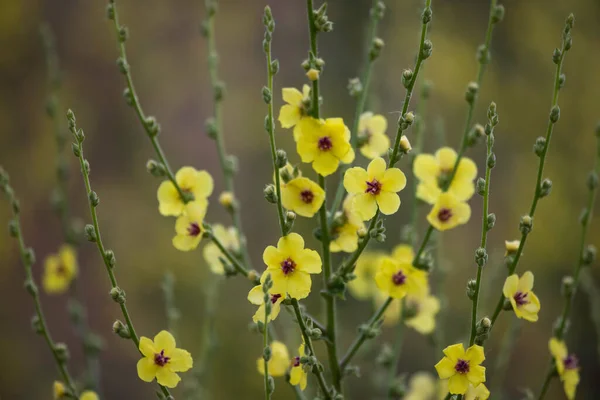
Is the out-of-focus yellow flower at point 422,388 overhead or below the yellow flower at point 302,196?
below

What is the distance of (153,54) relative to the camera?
9.87ft

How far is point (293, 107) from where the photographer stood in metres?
0.75

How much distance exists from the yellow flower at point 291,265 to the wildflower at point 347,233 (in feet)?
0.30

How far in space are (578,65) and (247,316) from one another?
6.26 feet

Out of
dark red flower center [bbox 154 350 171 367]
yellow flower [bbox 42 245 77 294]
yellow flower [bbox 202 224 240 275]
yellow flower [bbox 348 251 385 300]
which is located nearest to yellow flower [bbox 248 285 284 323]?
dark red flower center [bbox 154 350 171 367]

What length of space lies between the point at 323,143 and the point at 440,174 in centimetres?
24

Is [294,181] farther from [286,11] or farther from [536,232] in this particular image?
[286,11]

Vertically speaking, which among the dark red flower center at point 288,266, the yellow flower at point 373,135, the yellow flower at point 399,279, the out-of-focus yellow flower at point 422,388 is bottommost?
the dark red flower center at point 288,266

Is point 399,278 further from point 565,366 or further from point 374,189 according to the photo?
point 565,366

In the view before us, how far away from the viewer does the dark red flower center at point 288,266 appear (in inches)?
27.7

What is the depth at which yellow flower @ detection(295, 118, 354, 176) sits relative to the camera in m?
0.70

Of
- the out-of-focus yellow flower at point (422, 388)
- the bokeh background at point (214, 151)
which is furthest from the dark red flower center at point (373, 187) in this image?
the bokeh background at point (214, 151)

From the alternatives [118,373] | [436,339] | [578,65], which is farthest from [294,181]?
[118,373]

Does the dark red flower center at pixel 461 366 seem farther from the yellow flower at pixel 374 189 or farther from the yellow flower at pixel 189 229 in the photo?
the yellow flower at pixel 189 229
